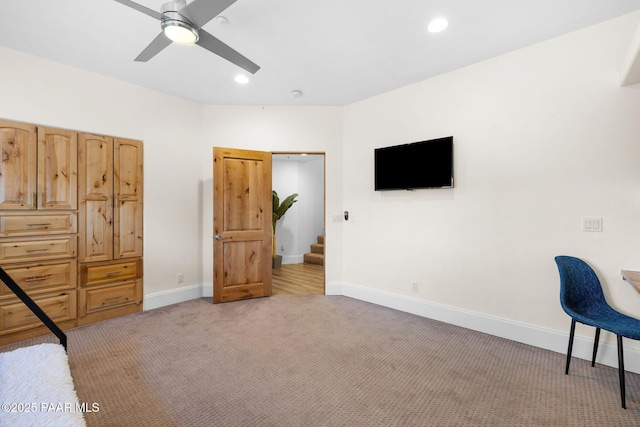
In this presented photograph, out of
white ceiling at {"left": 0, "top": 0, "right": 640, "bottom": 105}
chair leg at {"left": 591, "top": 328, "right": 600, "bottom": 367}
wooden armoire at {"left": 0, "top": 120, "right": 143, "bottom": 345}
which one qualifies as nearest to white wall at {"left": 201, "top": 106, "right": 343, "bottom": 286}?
white ceiling at {"left": 0, "top": 0, "right": 640, "bottom": 105}

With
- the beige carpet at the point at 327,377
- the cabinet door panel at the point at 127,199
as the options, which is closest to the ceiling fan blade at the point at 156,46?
the cabinet door panel at the point at 127,199

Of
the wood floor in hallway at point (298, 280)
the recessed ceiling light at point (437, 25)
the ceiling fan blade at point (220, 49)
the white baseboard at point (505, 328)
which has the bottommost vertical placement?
the wood floor in hallway at point (298, 280)

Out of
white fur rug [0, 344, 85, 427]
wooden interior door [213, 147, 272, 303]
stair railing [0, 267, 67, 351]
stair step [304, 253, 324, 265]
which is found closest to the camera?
white fur rug [0, 344, 85, 427]

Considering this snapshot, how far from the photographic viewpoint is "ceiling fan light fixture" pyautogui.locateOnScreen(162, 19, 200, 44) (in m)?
1.85

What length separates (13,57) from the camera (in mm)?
2740

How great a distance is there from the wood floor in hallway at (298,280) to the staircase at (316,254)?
141 mm

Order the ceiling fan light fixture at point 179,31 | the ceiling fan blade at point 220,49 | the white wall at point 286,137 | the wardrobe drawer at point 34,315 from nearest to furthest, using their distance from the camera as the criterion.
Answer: the ceiling fan light fixture at point 179,31 → the ceiling fan blade at point 220,49 → the wardrobe drawer at point 34,315 → the white wall at point 286,137

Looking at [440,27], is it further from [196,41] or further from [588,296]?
[588,296]

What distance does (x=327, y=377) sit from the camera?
2166 millimetres

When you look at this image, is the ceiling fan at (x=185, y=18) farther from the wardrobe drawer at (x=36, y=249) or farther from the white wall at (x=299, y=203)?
the white wall at (x=299, y=203)

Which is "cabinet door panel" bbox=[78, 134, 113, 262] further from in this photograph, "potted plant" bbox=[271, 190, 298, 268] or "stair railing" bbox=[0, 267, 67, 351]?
"potted plant" bbox=[271, 190, 298, 268]

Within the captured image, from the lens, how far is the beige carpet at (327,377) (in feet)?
5.79

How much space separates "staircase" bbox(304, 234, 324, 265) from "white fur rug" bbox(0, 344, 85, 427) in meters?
5.30

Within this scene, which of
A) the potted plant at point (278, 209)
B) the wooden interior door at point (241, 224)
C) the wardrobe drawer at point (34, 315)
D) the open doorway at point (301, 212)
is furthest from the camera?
the open doorway at point (301, 212)
